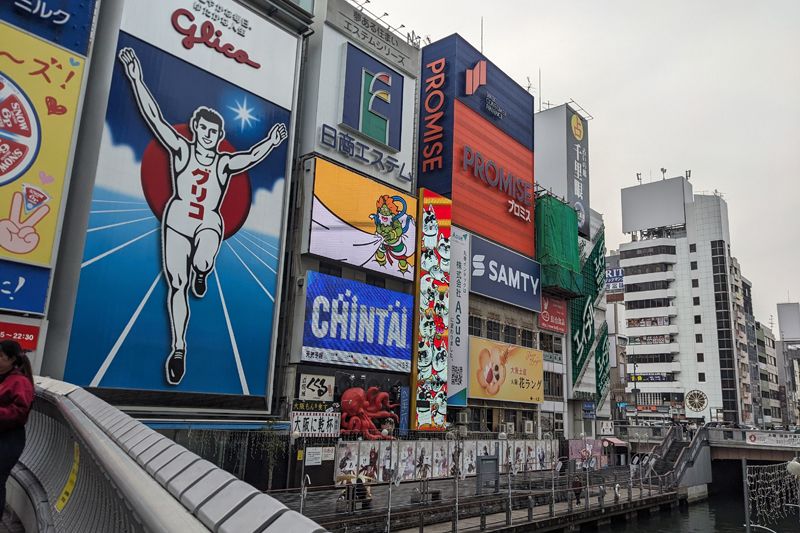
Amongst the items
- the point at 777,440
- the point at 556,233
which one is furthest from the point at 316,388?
the point at 777,440

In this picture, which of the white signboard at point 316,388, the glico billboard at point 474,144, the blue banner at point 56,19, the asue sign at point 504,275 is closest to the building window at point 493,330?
the asue sign at point 504,275

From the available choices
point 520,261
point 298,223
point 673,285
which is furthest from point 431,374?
point 673,285

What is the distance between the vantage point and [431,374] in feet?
126

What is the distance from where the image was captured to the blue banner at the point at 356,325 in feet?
106

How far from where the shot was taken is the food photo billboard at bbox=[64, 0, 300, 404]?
82.4ft

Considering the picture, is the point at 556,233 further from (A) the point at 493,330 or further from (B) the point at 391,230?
(B) the point at 391,230

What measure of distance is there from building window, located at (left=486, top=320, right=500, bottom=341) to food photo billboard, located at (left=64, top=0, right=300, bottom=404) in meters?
21.2

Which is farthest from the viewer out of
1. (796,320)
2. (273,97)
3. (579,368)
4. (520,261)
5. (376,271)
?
(796,320)

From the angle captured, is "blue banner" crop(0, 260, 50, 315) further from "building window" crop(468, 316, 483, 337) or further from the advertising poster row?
"building window" crop(468, 316, 483, 337)

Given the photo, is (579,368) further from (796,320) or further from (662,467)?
(796,320)

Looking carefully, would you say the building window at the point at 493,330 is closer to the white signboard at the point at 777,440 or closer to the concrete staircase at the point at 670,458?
the concrete staircase at the point at 670,458

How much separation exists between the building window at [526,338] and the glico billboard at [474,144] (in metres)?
7.16

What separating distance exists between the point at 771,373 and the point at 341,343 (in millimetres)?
122648

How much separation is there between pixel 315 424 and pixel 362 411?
4905 mm
